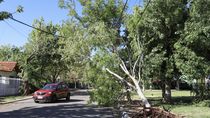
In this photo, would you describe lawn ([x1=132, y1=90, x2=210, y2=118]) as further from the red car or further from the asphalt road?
the red car

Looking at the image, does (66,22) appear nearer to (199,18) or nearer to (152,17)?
(152,17)

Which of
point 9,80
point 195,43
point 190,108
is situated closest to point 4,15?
point 195,43

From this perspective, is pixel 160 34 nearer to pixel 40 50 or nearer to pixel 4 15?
pixel 4 15

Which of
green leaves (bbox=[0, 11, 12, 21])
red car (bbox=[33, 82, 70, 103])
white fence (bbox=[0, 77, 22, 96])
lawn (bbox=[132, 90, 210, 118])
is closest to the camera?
lawn (bbox=[132, 90, 210, 118])

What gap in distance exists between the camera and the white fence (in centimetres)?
4238

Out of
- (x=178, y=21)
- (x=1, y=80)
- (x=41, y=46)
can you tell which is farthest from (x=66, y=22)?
(x=41, y=46)

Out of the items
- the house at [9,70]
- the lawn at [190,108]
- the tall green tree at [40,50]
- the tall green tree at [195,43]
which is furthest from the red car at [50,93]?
the house at [9,70]

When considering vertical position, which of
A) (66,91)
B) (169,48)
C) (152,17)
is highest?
(152,17)

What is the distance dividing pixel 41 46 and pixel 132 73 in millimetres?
→ 26119

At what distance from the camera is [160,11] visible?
25.1 metres

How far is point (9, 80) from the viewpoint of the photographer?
44438 mm

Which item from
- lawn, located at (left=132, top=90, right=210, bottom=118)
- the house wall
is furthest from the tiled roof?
lawn, located at (left=132, top=90, right=210, bottom=118)

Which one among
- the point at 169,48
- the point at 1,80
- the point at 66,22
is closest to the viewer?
the point at 169,48

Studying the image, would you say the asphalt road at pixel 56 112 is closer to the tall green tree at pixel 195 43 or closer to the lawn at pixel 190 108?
the lawn at pixel 190 108
